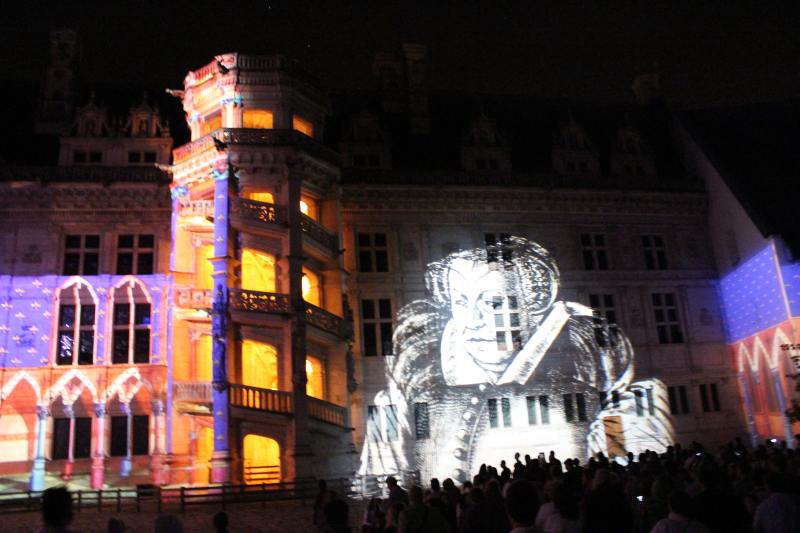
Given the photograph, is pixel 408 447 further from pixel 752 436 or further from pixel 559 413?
pixel 752 436

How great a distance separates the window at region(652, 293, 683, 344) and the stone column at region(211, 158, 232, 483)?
18464 millimetres

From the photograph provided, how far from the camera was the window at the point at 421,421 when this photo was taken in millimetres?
26484

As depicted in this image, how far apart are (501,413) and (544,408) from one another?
183cm

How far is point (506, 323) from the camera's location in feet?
93.0

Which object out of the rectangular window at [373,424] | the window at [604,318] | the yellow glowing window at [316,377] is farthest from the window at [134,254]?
the window at [604,318]

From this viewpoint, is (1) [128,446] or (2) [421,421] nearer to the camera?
(1) [128,446]

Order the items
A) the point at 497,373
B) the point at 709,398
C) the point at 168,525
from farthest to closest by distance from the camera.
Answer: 1. the point at 709,398
2. the point at 497,373
3. the point at 168,525

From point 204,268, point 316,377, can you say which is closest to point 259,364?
point 316,377

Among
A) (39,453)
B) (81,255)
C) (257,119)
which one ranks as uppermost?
(257,119)

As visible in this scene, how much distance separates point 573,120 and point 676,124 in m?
5.93

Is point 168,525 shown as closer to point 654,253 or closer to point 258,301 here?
point 258,301

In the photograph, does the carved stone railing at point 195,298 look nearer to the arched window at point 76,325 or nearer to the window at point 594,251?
the arched window at point 76,325

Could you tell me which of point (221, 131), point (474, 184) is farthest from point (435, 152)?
point (221, 131)

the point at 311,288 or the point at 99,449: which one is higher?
the point at 311,288
